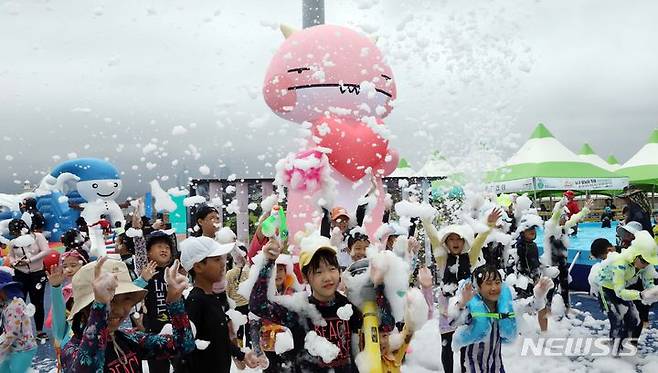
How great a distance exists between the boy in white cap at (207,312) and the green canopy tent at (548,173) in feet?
42.5

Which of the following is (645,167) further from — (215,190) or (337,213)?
(337,213)

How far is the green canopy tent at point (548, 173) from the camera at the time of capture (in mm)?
15719

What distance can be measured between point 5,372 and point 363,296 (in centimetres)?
313

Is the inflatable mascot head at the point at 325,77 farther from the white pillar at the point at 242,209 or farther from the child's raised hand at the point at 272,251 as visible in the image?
the child's raised hand at the point at 272,251

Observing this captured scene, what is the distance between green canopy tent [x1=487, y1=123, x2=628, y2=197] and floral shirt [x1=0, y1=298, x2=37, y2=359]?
42.0ft

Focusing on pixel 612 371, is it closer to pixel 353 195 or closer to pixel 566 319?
pixel 566 319

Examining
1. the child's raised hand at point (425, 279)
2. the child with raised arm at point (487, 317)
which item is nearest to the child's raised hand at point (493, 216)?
the child with raised arm at point (487, 317)

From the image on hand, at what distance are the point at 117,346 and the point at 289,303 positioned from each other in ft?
2.61

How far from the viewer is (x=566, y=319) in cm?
659

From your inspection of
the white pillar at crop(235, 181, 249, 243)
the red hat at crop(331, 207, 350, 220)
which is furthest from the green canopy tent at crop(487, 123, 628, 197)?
the red hat at crop(331, 207, 350, 220)

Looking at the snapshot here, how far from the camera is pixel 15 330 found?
406 cm

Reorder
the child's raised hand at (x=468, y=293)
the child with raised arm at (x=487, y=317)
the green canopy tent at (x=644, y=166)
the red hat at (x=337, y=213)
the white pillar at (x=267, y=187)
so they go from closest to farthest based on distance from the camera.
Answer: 1. the child's raised hand at (x=468, y=293)
2. the child with raised arm at (x=487, y=317)
3. the red hat at (x=337, y=213)
4. the white pillar at (x=267, y=187)
5. the green canopy tent at (x=644, y=166)

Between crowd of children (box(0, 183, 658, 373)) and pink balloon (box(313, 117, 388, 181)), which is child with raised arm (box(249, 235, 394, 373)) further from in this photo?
pink balloon (box(313, 117, 388, 181))

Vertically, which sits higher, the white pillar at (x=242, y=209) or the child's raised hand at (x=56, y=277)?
the white pillar at (x=242, y=209)
